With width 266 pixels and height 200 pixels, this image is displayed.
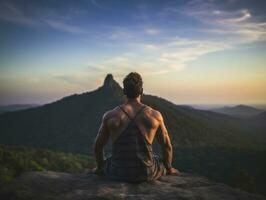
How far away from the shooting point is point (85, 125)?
383 ft

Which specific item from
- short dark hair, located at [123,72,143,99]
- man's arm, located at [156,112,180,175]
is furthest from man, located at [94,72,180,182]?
man's arm, located at [156,112,180,175]

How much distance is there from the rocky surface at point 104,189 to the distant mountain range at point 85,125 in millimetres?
86836

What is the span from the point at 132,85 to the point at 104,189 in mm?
1790

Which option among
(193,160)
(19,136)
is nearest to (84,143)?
(19,136)

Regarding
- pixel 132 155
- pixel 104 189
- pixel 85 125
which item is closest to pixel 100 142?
pixel 132 155

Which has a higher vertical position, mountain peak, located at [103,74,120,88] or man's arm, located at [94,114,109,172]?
mountain peak, located at [103,74,120,88]

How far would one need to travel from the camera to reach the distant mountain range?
9838cm

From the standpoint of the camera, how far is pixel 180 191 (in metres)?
4.70

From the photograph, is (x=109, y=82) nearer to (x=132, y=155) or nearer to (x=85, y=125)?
(x=85, y=125)

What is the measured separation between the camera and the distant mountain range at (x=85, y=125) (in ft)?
323

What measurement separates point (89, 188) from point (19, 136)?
364 ft

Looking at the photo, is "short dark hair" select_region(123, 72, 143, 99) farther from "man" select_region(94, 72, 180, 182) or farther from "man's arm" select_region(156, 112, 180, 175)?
"man's arm" select_region(156, 112, 180, 175)

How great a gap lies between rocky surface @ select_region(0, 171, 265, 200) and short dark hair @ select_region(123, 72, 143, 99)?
5.05 ft

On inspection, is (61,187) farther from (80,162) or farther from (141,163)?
(80,162)
